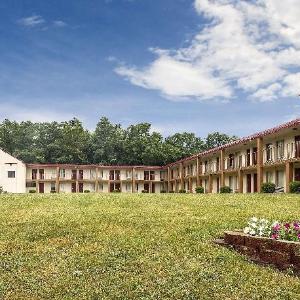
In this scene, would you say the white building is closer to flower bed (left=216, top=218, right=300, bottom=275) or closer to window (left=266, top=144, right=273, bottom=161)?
window (left=266, top=144, right=273, bottom=161)

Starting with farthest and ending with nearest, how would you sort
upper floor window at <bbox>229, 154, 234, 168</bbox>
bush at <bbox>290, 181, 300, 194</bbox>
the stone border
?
upper floor window at <bbox>229, 154, 234, 168</bbox> → bush at <bbox>290, 181, 300, 194</bbox> → the stone border

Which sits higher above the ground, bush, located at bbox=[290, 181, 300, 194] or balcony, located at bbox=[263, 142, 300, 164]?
balcony, located at bbox=[263, 142, 300, 164]

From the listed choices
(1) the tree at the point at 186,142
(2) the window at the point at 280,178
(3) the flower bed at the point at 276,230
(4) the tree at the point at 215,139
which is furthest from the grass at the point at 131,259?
(4) the tree at the point at 215,139

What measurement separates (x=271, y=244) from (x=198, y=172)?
163 feet

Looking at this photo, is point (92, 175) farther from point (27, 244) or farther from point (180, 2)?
point (27, 244)

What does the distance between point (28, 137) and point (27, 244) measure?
3532 inches

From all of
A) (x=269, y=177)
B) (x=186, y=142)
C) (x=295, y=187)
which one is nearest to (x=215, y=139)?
(x=186, y=142)

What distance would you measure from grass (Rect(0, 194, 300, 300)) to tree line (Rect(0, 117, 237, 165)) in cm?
6952

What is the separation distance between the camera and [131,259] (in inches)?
440

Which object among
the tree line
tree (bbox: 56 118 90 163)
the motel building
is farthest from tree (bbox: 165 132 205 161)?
tree (bbox: 56 118 90 163)

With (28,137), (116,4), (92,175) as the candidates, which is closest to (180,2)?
(116,4)

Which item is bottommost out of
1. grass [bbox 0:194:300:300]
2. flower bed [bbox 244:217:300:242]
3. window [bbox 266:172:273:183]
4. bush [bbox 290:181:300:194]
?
grass [bbox 0:194:300:300]

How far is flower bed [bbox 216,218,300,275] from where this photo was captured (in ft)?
32.8

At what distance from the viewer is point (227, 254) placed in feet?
36.8
